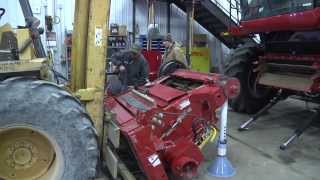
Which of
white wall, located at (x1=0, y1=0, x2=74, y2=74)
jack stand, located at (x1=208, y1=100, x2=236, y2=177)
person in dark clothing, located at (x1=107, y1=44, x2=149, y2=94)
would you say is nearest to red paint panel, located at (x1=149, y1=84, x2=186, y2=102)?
jack stand, located at (x1=208, y1=100, x2=236, y2=177)

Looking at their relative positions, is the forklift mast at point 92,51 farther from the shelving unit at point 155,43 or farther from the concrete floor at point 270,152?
the shelving unit at point 155,43

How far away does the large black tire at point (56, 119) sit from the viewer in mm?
2791

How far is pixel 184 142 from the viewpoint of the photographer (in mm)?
3908

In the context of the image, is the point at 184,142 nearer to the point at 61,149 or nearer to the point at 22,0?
the point at 61,149

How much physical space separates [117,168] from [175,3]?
10.1 meters

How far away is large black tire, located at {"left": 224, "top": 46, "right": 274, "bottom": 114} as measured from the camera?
24.1 ft

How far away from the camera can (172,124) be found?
12.8ft

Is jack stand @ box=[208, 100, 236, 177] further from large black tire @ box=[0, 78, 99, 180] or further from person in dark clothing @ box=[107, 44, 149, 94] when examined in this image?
person in dark clothing @ box=[107, 44, 149, 94]

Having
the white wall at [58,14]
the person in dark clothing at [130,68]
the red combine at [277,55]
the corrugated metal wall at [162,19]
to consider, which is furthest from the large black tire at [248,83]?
the corrugated metal wall at [162,19]

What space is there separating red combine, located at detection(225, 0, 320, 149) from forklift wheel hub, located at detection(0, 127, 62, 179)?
11.2ft

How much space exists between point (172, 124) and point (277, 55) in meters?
3.46

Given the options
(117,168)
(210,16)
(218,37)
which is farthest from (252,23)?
(218,37)

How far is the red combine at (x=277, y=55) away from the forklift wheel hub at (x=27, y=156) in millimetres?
3408

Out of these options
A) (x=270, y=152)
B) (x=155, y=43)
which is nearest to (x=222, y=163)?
(x=270, y=152)
